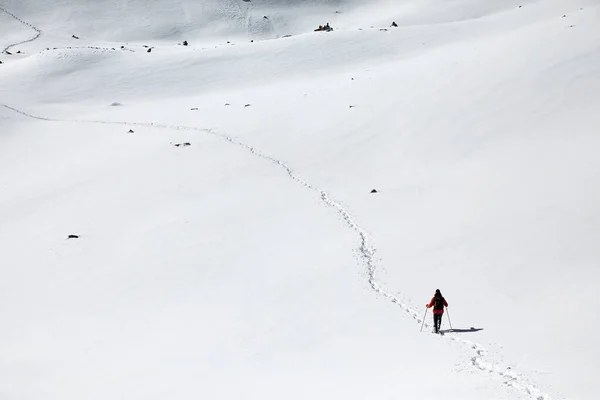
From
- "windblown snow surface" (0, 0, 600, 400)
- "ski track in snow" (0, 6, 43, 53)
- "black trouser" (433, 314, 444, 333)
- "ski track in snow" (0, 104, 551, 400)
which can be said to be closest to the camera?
"ski track in snow" (0, 104, 551, 400)

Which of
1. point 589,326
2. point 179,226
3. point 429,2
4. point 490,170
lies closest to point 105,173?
point 179,226

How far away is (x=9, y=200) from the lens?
39.1 meters

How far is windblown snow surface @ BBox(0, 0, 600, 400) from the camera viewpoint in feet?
62.7

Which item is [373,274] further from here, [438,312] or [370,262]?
[438,312]

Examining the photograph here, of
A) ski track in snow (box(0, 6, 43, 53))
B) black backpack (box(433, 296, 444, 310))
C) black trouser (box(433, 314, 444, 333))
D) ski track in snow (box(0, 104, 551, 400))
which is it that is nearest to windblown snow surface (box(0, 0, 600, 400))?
ski track in snow (box(0, 104, 551, 400))

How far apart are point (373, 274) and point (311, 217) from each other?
7.64 metres

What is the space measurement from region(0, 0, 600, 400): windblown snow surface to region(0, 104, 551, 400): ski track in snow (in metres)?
0.11

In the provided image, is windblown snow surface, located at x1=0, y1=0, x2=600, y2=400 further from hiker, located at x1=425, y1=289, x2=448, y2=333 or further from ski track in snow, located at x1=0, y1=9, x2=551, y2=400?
hiker, located at x1=425, y1=289, x2=448, y2=333

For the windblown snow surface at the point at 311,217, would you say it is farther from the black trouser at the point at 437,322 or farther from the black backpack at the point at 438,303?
the black backpack at the point at 438,303

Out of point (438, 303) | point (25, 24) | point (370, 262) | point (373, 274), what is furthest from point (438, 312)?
point (25, 24)

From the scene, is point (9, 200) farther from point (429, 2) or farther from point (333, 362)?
point (429, 2)

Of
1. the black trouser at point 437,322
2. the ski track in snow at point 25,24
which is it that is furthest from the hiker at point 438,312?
the ski track in snow at point 25,24

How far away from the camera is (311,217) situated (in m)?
32.8

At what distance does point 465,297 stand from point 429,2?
81031mm
